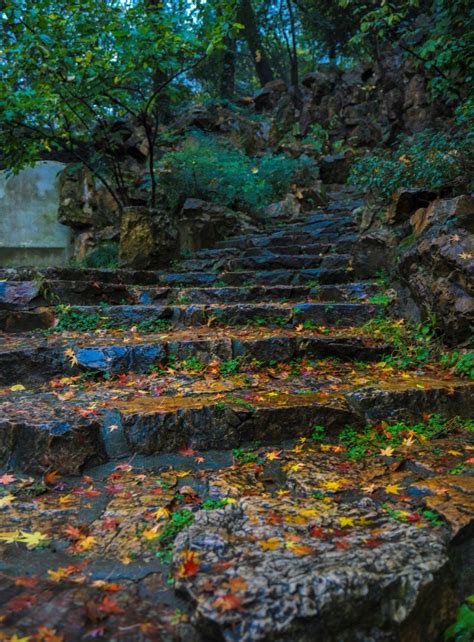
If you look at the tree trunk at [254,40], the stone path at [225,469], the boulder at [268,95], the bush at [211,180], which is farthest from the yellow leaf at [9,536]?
the tree trunk at [254,40]

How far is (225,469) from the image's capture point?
8.25 ft

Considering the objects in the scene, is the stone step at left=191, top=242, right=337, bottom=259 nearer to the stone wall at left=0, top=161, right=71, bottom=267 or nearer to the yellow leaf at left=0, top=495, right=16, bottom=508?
the stone wall at left=0, top=161, right=71, bottom=267

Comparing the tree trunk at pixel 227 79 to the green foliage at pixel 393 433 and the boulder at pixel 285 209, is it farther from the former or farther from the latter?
the green foliage at pixel 393 433

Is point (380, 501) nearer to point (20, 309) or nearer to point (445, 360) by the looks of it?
point (445, 360)

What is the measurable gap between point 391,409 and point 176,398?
147 centimetres

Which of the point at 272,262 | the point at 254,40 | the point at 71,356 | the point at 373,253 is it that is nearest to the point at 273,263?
the point at 272,262

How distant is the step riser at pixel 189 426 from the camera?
253cm

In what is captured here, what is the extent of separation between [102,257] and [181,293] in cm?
376

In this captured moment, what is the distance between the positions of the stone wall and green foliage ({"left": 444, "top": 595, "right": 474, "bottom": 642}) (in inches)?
374

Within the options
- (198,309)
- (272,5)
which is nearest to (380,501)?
(198,309)

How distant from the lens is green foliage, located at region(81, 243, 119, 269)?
835 centimetres

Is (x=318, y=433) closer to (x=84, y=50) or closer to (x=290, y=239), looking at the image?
(x=290, y=239)

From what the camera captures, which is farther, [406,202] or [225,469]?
[406,202]

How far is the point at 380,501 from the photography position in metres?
2.09
